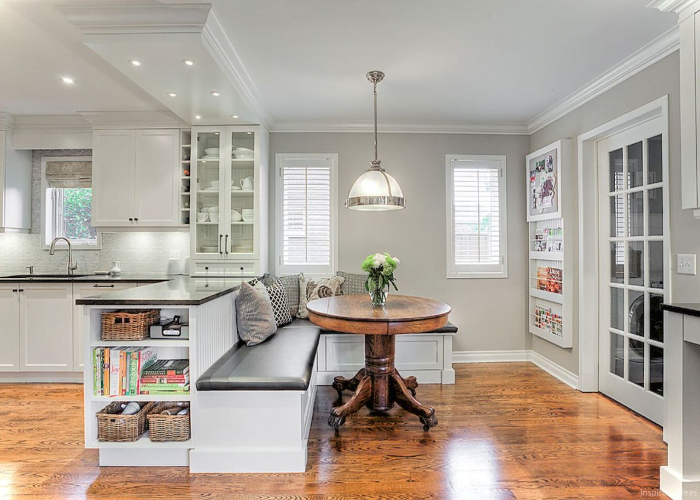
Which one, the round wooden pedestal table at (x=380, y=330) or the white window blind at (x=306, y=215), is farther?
the white window blind at (x=306, y=215)

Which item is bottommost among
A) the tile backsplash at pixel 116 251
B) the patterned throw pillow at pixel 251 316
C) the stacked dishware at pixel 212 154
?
the patterned throw pillow at pixel 251 316

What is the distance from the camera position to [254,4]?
2.05 metres

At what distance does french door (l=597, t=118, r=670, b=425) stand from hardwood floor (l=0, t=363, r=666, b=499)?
0.24 m

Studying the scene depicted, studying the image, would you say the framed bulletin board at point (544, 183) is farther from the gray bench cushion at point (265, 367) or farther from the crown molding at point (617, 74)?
the gray bench cushion at point (265, 367)

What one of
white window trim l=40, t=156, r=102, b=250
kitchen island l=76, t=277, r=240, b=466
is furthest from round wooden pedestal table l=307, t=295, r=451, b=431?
white window trim l=40, t=156, r=102, b=250

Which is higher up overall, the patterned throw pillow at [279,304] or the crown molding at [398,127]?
the crown molding at [398,127]

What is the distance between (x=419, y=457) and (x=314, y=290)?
1815 millimetres

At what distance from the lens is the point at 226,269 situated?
374 centimetres

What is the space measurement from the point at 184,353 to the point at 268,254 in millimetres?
1844

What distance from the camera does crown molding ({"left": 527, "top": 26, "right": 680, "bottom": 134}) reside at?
237cm

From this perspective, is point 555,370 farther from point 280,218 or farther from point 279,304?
point 280,218

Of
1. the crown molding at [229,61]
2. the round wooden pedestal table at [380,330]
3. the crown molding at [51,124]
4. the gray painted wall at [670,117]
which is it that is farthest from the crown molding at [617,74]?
the crown molding at [51,124]

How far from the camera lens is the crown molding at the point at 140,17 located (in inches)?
80.7

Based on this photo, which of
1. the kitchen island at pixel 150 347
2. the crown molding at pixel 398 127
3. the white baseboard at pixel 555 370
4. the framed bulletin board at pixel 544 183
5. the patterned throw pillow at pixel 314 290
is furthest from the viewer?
the crown molding at pixel 398 127
